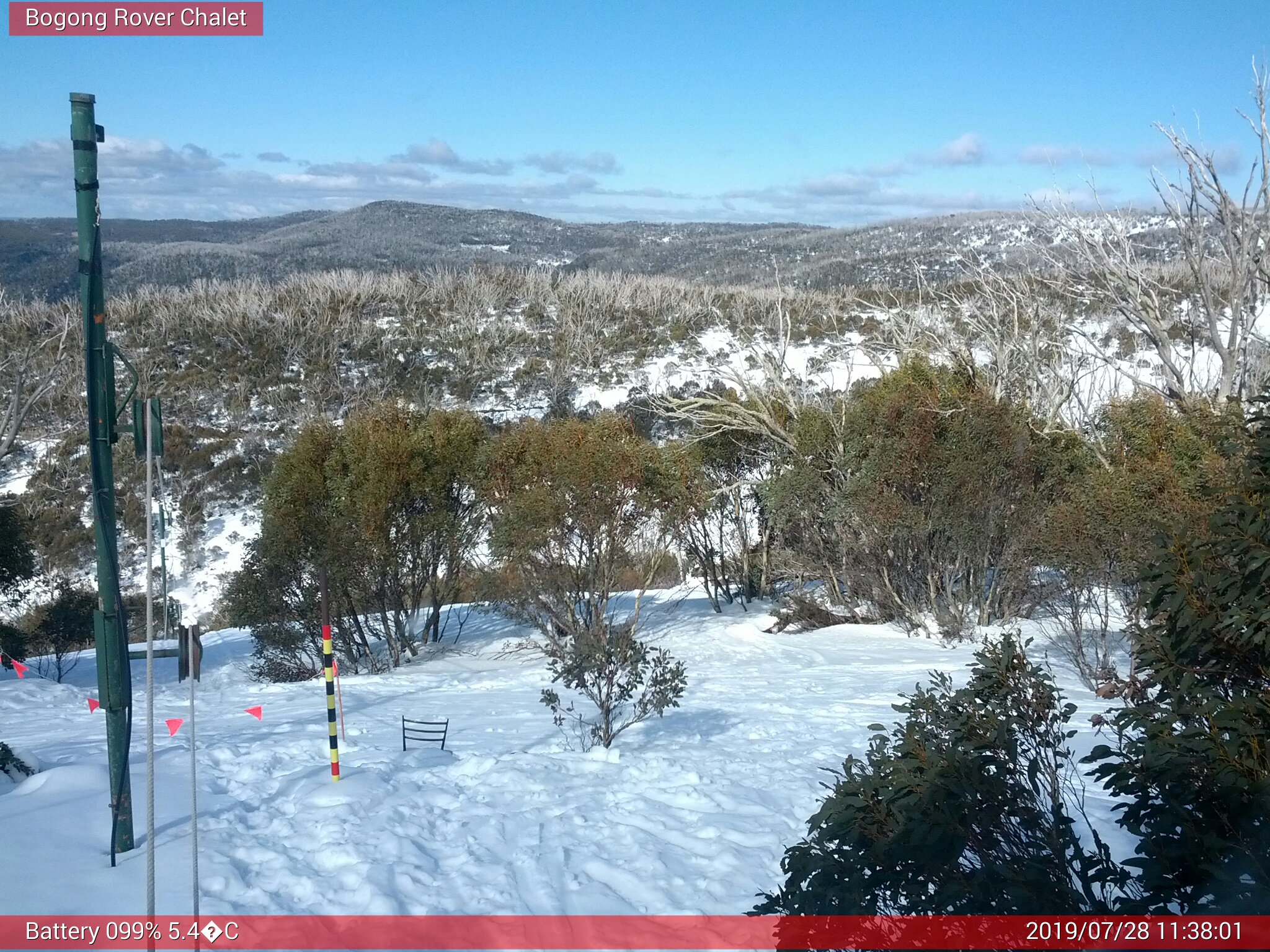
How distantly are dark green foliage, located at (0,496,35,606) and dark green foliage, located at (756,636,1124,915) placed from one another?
54.7 ft

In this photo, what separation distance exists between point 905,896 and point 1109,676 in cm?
833

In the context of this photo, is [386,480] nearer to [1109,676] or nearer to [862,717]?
[862,717]

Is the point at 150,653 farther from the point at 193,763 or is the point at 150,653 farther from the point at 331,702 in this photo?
the point at 331,702

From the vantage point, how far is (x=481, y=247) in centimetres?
9431

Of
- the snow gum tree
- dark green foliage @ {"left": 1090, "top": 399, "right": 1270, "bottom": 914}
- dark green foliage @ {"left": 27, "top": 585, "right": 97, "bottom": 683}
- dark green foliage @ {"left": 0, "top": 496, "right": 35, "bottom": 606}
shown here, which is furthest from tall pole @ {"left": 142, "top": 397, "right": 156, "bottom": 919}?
dark green foliage @ {"left": 27, "top": 585, "right": 97, "bottom": 683}

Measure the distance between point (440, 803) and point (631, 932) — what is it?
202 cm

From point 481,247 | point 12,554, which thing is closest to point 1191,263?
point 12,554

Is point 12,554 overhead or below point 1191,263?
below

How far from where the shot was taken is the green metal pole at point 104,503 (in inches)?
174

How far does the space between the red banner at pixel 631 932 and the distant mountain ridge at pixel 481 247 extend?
44.6 meters

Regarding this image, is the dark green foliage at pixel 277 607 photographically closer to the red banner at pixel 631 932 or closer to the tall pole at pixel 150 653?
the red banner at pixel 631 932

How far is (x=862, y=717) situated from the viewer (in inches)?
354

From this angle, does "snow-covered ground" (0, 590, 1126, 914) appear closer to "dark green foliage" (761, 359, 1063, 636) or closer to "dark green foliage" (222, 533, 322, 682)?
"dark green foliage" (761, 359, 1063, 636)

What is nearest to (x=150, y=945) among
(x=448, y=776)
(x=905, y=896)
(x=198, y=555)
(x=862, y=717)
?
(x=905, y=896)
